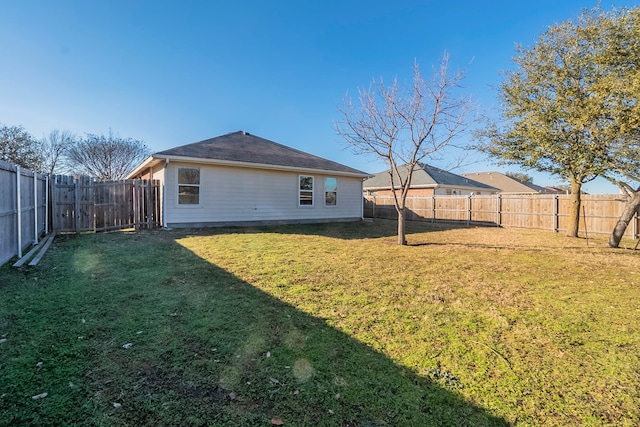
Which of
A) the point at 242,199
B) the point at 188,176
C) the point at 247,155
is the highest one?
the point at 247,155

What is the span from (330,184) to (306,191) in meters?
1.44

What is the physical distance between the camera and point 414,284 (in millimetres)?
4703

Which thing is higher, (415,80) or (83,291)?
(415,80)

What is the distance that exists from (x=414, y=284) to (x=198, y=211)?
8.88m

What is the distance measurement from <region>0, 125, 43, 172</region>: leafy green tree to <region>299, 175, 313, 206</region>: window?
18878 millimetres

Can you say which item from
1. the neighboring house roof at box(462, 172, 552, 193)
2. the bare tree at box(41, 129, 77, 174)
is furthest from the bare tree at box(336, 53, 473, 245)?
the neighboring house roof at box(462, 172, 552, 193)

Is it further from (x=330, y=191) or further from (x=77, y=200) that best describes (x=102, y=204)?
(x=330, y=191)

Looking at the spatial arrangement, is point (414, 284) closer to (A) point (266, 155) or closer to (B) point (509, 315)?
(B) point (509, 315)

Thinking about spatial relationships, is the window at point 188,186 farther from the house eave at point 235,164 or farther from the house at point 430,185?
the house at point 430,185

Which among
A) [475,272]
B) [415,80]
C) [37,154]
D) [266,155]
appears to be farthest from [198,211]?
[37,154]

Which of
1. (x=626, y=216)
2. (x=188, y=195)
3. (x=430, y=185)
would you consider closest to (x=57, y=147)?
(x=188, y=195)

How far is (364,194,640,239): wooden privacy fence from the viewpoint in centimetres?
1127

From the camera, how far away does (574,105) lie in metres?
8.38

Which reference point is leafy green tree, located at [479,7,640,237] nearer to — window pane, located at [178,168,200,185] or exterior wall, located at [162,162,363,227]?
exterior wall, located at [162,162,363,227]
